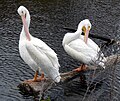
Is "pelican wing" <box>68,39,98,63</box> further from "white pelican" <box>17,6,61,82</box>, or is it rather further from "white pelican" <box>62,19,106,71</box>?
"white pelican" <box>17,6,61,82</box>

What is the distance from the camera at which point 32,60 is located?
941 centimetres

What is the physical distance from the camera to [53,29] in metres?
15.3

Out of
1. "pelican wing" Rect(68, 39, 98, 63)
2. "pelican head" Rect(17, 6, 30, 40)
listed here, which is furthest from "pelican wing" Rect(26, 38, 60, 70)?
"pelican wing" Rect(68, 39, 98, 63)

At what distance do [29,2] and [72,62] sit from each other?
9113mm

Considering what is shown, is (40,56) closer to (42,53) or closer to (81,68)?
(42,53)

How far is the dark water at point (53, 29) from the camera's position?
9.65 m

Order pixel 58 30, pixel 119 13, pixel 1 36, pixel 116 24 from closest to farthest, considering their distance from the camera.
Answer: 1. pixel 1 36
2. pixel 58 30
3. pixel 116 24
4. pixel 119 13

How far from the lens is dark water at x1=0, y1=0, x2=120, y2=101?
31.7 ft

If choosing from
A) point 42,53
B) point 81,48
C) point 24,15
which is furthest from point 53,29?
point 42,53

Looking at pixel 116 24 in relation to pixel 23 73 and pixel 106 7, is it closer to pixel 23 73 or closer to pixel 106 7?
pixel 106 7

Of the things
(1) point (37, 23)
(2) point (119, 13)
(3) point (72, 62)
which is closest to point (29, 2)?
(1) point (37, 23)

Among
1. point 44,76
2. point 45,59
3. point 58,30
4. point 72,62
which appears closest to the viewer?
point 45,59

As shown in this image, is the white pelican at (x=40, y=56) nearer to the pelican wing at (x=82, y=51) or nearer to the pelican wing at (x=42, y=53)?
the pelican wing at (x=42, y=53)

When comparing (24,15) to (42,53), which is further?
(24,15)
